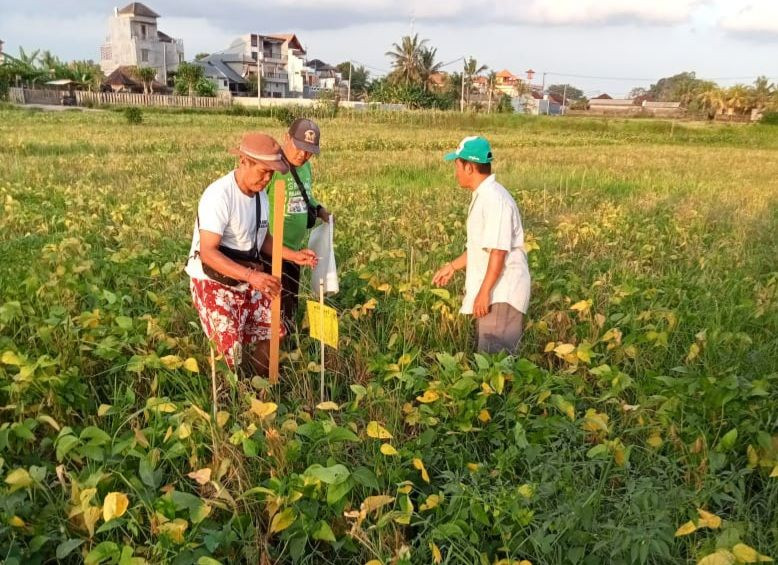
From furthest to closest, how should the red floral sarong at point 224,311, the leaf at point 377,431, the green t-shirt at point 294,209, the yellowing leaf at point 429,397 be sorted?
1. the green t-shirt at point 294,209
2. the red floral sarong at point 224,311
3. the yellowing leaf at point 429,397
4. the leaf at point 377,431

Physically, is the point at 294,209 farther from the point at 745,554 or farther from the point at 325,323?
the point at 745,554

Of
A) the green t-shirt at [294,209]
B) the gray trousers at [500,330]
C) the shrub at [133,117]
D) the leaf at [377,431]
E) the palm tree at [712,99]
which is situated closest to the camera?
the leaf at [377,431]

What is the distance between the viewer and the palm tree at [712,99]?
5811 cm

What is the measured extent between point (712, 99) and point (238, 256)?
68.5 meters

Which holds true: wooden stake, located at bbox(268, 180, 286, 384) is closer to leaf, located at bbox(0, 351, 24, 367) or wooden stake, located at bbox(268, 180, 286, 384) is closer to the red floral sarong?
the red floral sarong

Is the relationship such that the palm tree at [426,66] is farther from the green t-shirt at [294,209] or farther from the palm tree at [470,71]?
the green t-shirt at [294,209]

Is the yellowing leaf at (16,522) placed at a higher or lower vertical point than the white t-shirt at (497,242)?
lower

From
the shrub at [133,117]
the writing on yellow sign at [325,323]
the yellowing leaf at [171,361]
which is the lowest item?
the yellowing leaf at [171,361]

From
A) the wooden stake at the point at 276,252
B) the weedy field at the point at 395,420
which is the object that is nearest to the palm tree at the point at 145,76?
the weedy field at the point at 395,420

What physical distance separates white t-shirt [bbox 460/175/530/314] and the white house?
60.4 m

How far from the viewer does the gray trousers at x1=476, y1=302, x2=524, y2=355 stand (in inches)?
123

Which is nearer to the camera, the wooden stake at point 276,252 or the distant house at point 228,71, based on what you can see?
the wooden stake at point 276,252

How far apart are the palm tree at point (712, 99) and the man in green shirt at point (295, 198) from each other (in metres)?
63.3

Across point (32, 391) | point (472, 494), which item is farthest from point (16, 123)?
point (472, 494)
